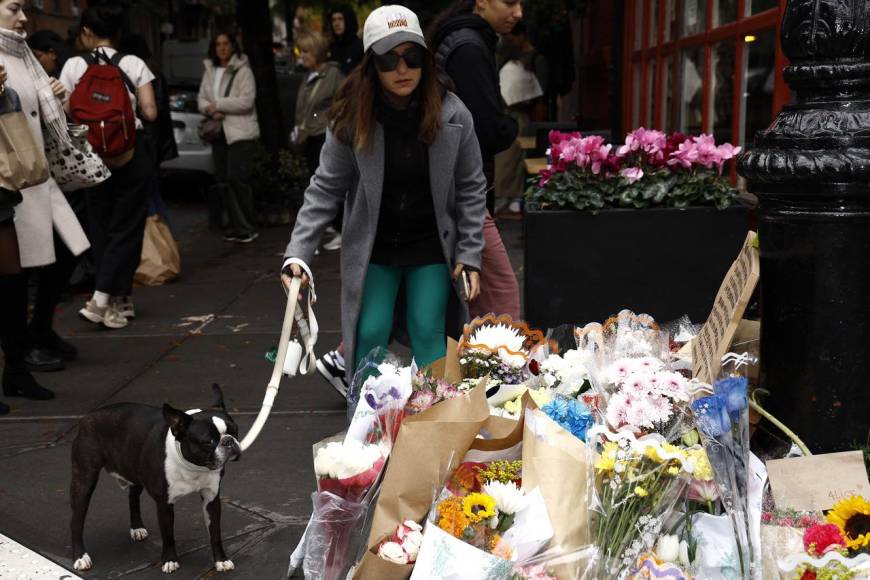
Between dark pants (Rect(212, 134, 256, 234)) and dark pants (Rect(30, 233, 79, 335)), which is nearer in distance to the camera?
dark pants (Rect(30, 233, 79, 335))

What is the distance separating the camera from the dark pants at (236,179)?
11312 millimetres

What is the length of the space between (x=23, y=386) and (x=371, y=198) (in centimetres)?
276

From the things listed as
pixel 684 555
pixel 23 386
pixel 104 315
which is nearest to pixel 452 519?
pixel 684 555

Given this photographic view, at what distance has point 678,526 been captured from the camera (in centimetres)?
279

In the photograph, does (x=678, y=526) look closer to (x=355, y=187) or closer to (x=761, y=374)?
(x=761, y=374)

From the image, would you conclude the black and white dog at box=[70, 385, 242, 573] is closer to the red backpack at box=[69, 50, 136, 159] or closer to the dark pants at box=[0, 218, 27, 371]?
the dark pants at box=[0, 218, 27, 371]

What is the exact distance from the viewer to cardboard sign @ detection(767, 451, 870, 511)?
282 cm

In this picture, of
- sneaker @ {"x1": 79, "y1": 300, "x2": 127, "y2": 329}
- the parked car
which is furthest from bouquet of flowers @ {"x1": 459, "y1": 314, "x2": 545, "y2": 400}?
the parked car

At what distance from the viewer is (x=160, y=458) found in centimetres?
364

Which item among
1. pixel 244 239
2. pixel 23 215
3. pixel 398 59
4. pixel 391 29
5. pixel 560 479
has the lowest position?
pixel 244 239

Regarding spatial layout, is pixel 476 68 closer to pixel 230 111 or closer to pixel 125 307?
pixel 125 307

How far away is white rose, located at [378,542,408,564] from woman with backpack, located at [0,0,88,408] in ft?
11.8

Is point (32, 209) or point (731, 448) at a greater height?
point (32, 209)

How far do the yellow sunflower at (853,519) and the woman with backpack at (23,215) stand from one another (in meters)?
4.30
